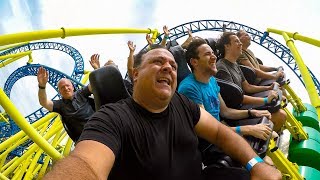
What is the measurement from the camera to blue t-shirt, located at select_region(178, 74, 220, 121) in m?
1.93

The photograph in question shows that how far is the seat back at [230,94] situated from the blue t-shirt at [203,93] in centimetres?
14

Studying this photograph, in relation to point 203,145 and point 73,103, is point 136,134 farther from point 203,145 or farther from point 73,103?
point 73,103

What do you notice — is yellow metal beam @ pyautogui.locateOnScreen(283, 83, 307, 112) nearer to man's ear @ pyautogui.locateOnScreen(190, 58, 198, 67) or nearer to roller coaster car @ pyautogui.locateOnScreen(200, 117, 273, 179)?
man's ear @ pyautogui.locateOnScreen(190, 58, 198, 67)

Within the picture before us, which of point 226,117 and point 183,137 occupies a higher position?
point 183,137

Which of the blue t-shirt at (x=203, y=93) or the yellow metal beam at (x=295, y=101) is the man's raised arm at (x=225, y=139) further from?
the yellow metal beam at (x=295, y=101)

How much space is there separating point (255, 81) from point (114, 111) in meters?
2.36

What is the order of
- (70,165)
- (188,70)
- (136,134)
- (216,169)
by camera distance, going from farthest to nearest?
(188,70)
(216,169)
(136,134)
(70,165)

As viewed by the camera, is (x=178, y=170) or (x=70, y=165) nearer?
(x=70, y=165)

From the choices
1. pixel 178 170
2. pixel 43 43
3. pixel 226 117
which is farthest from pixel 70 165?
pixel 43 43

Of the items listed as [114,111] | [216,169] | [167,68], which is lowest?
[216,169]

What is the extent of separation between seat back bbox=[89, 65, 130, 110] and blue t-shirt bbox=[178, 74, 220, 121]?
19.5 inches

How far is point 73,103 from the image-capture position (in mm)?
2639

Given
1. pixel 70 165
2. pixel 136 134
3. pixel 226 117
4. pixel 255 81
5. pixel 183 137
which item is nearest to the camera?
pixel 70 165

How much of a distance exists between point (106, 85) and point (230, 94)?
0.98 metres
